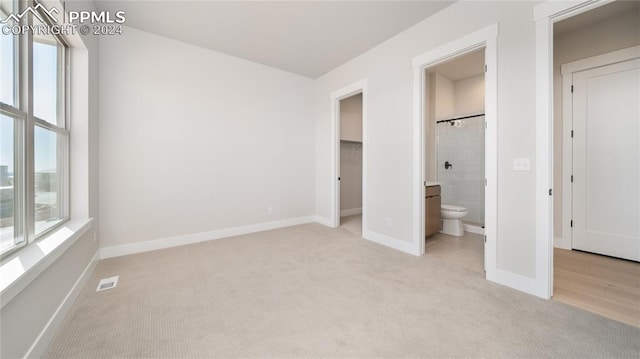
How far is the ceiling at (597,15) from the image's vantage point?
2.55 metres

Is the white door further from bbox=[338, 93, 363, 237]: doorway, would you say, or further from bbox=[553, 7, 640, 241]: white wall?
bbox=[338, 93, 363, 237]: doorway

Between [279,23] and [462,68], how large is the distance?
328 cm

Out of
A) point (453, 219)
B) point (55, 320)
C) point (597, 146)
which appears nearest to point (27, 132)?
point (55, 320)

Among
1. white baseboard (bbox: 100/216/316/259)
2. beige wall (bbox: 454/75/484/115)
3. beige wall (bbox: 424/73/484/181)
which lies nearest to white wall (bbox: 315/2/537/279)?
white baseboard (bbox: 100/216/316/259)

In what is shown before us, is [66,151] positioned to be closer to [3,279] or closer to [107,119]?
[107,119]

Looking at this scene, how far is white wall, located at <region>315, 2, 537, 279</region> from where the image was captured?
82.6 inches

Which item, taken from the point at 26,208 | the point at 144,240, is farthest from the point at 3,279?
the point at 144,240

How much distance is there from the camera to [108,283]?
2219 millimetres

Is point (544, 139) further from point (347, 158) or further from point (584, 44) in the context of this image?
point (347, 158)

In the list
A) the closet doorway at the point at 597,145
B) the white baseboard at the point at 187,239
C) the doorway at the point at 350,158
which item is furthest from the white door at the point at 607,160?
the white baseboard at the point at 187,239

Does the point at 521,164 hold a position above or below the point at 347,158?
below

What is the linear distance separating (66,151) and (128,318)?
1.72 metres

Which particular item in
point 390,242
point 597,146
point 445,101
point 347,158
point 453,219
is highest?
point 445,101

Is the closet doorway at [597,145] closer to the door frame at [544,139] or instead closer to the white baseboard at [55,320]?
the door frame at [544,139]
